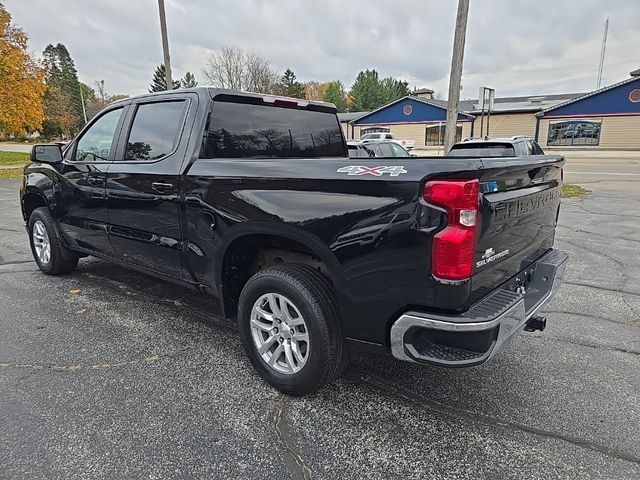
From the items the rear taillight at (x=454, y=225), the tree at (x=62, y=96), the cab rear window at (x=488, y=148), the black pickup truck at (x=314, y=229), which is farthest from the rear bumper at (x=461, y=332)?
the tree at (x=62, y=96)

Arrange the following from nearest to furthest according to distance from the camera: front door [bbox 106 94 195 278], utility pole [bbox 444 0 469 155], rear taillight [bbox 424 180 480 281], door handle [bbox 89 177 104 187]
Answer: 1. rear taillight [bbox 424 180 480 281]
2. front door [bbox 106 94 195 278]
3. door handle [bbox 89 177 104 187]
4. utility pole [bbox 444 0 469 155]

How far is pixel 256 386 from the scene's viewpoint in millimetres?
2938

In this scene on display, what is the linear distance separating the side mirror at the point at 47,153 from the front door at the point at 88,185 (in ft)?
0.26

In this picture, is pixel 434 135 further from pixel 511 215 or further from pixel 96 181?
pixel 511 215

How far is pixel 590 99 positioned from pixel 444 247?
4162 centimetres

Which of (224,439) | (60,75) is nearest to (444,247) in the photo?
(224,439)

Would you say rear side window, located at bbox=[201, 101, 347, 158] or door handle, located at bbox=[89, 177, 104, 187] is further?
door handle, located at bbox=[89, 177, 104, 187]

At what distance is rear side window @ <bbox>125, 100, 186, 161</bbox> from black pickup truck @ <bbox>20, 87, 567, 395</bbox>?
2 centimetres

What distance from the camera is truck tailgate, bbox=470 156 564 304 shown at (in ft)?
7.24

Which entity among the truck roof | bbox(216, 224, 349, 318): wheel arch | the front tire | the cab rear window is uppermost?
the truck roof

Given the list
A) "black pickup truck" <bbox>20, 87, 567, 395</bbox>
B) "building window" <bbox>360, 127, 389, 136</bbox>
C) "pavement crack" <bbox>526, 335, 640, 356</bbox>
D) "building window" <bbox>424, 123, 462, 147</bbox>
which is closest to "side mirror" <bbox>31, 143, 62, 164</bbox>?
"black pickup truck" <bbox>20, 87, 567, 395</bbox>

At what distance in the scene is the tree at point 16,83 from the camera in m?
19.0

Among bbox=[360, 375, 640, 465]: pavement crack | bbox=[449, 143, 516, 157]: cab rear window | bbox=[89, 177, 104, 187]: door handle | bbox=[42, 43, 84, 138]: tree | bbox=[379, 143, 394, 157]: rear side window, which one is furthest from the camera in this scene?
bbox=[42, 43, 84, 138]: tree

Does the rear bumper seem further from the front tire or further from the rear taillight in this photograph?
the front tire
